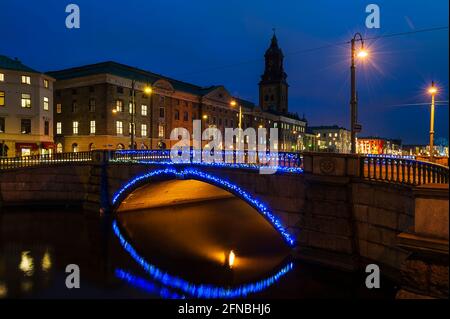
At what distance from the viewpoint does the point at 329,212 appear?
15594 millimetres

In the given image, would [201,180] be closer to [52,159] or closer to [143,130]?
[52,159]

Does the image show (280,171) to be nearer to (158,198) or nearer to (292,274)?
(292,274)

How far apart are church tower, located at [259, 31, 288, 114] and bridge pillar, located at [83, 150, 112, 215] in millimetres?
80885

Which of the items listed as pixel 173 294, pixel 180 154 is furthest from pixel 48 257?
pixel 180 154

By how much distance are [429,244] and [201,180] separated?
17.3 metres

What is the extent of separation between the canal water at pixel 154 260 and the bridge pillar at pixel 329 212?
2.34 ft

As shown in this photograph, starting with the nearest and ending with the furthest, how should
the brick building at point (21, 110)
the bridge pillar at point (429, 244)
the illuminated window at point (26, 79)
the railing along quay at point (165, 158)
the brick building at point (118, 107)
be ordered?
the bridge pillar at point (429, 244) < the railing along quay at point (165, 158) < the brick building at point (21, 110) < the illuminated window at point (26, 79) < the brick building at point (118, 107)

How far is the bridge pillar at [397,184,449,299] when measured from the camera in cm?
682

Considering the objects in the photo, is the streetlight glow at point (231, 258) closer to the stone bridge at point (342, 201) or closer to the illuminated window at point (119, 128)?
the stone bridge at point (342, 201)

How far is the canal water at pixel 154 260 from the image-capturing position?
48.8 ft

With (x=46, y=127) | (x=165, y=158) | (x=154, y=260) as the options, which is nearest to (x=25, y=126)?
(x=46, y=127)

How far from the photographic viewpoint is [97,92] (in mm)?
53062

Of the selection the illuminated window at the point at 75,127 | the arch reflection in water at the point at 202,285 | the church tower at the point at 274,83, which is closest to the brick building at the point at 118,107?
the illuminated window at the point at 75,127
